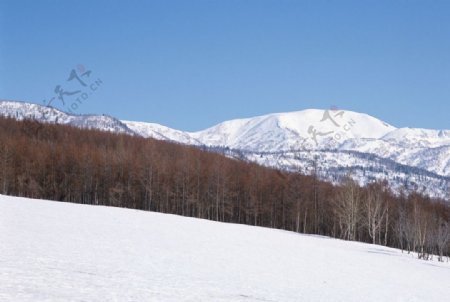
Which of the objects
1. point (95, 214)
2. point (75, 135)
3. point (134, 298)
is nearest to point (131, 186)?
point (95, 214)

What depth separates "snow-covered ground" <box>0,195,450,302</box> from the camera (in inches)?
789

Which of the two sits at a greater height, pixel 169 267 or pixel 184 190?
pixel 184 190

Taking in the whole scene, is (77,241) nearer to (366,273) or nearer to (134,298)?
(134,298)

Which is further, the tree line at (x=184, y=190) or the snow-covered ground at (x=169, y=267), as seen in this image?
the tree line at (x=184, y=190)

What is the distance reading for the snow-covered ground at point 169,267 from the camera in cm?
2003

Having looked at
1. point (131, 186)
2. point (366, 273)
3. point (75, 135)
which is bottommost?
point (366, 273)

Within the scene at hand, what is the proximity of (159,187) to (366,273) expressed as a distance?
222ft

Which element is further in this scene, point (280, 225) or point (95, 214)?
point (280, 225)

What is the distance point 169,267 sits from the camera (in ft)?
95.0

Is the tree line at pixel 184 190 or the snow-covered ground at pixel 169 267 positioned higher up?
the tree line at pixel 184 190

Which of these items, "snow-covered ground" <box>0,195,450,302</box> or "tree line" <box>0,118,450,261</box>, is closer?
"snow-covered ground" <box>0,195,450,302</box>

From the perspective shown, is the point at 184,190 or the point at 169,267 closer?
the point at 169,267

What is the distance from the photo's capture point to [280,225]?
108 m

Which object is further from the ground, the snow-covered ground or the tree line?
the tree line
